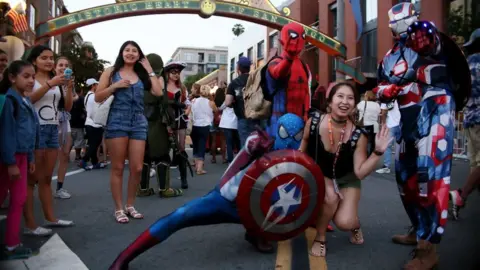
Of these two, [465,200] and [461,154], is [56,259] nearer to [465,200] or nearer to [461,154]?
[465,200]

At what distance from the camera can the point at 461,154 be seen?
1017 cm

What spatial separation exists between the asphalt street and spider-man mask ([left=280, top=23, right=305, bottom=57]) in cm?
149

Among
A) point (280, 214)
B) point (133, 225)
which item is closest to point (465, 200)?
point (280, 214)

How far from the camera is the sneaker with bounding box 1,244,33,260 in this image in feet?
9.48

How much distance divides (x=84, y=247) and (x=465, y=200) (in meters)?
3.58

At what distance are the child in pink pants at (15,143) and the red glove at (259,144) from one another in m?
1.58

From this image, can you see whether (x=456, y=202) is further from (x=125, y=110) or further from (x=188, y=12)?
(x=188, y=12)

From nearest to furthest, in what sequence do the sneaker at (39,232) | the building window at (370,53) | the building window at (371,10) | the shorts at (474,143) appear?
the sneaker at (39,232)
the shorts at (474,143)
the building window at (371,10)
the building window at (370,53)

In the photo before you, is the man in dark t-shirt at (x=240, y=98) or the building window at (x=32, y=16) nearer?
the man in dark t-shirt at (x=240, y=98)

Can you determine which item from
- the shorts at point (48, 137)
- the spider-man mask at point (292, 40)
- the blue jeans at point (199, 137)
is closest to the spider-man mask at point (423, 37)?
the spider-man mask at point (292, 40)

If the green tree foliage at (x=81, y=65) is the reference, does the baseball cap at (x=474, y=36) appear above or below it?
below

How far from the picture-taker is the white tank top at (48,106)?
379 centimetres

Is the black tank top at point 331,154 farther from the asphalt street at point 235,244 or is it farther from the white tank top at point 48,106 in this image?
the white tank top at point 48,106

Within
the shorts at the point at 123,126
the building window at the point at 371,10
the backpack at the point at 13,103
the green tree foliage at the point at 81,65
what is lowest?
the shorts at the point at 123,126
